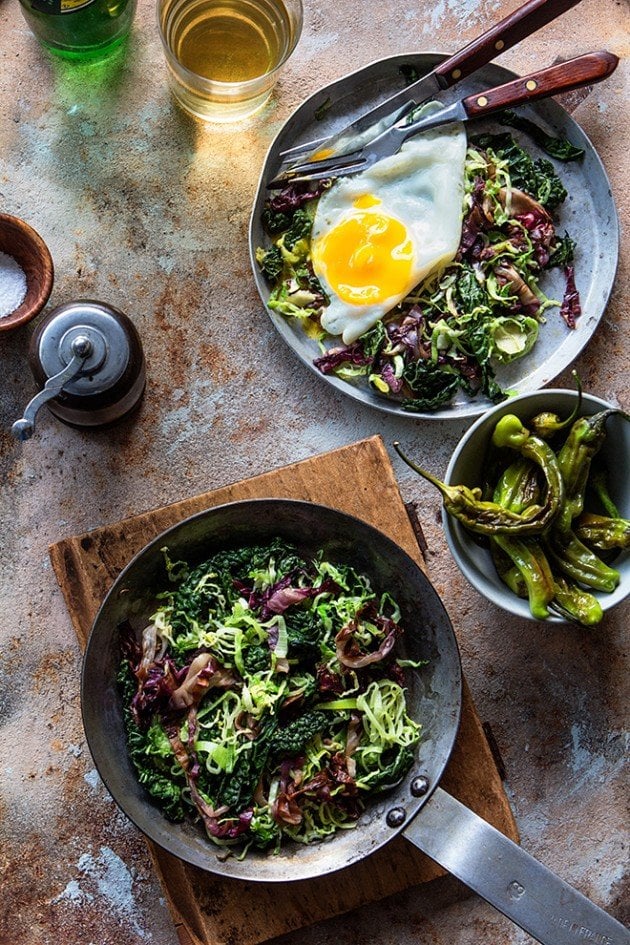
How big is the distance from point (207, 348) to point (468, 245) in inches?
36.1

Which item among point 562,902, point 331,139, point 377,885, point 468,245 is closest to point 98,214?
point 331,139

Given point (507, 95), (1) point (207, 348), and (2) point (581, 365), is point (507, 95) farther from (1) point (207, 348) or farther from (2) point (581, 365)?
(1) point (207, 348)

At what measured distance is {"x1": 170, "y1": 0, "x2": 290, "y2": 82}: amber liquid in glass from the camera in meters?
3.03

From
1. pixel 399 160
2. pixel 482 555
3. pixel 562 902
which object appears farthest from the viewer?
pixel 399 160

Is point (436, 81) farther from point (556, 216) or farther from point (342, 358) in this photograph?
point (342, 358)

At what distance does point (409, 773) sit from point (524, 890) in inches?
16.7

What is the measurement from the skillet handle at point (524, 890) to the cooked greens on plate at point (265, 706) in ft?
0.93

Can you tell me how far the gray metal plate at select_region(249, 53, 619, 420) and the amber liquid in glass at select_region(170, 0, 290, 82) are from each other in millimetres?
228

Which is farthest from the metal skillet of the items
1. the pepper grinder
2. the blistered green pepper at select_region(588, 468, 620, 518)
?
the blistered green pepper at select_region(588, 468, 620, 518)

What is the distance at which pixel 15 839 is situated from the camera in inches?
120

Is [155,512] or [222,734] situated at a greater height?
[155,512]

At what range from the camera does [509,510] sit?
106 inches

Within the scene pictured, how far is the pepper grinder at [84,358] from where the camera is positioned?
2621mm

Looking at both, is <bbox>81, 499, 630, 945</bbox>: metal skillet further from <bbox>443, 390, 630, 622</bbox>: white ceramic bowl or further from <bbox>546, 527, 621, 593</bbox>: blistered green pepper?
<bbox>546, 527, 621, 593</bbox>: blistered green pepper
